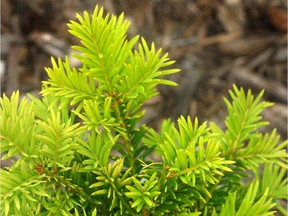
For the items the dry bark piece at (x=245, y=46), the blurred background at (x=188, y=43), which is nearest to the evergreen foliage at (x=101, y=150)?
the blurred background at (x=188, y=43)

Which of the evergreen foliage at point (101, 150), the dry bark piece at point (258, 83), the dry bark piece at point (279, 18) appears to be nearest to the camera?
the evergreen foliage at point (101, 150)

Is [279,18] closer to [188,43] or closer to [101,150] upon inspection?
[188,43]

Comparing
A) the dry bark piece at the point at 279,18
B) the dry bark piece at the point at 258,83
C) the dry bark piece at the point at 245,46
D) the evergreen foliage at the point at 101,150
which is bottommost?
the evergreen foliage at the point at 101,150

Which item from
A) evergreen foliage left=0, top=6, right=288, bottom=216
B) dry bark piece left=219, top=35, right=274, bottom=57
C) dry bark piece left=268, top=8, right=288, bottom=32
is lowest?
evergreen foliage left=0, top=6, right=288, bottom=216

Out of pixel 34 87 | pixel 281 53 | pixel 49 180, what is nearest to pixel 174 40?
pixel 281 53

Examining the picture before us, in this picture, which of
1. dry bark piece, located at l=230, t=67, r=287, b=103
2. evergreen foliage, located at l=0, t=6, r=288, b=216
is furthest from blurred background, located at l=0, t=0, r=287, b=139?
evergreen foliage, located at l=0, t=6, r=288, b=216

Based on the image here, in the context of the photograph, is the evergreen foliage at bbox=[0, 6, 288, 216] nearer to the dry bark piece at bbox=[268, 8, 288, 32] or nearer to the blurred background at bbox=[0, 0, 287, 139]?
the blurred background at bbox=[0, 0, 287, 139]

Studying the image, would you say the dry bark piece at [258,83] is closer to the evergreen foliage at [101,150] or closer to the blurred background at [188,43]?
the blurred background at [188,43]

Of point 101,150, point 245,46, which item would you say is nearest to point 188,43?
point 245,46

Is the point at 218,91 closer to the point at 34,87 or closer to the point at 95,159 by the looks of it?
the point at 34,87
